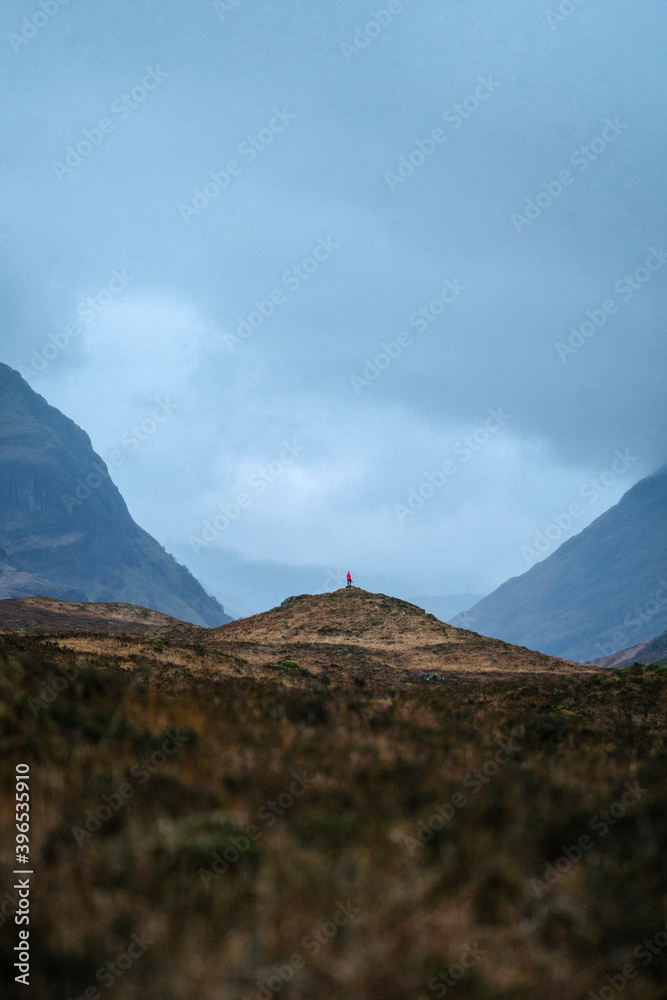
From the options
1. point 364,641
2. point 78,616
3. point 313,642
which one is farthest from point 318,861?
point 78,616

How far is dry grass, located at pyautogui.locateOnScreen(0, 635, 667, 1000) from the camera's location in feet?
10.1

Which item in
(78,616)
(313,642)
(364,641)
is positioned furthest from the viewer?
(78,616)

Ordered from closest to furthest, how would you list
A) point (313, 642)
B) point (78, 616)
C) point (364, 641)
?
point (313, 642)
point (364, 641)
point (78, 616)

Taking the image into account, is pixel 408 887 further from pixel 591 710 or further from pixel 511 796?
pixel 591 710

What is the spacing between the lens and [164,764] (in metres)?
5.32

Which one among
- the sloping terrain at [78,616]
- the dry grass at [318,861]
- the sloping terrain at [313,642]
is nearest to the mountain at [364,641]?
the sloping terrain at [313,642]

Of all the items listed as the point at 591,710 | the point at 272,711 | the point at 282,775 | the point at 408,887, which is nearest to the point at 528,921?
the point at 408,887

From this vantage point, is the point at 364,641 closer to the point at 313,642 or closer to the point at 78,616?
the point at 313,642

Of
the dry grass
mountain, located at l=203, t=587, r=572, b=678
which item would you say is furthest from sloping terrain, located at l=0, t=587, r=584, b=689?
the dry grass

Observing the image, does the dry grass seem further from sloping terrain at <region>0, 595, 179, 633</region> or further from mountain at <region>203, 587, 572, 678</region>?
sloping terrain at <region>0, 595, 179, 633</region>

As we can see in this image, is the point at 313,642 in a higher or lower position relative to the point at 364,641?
higher

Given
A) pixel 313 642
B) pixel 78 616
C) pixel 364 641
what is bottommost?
pixel 364 641

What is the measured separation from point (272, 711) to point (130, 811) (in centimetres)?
433

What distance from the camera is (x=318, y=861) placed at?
387 cm
